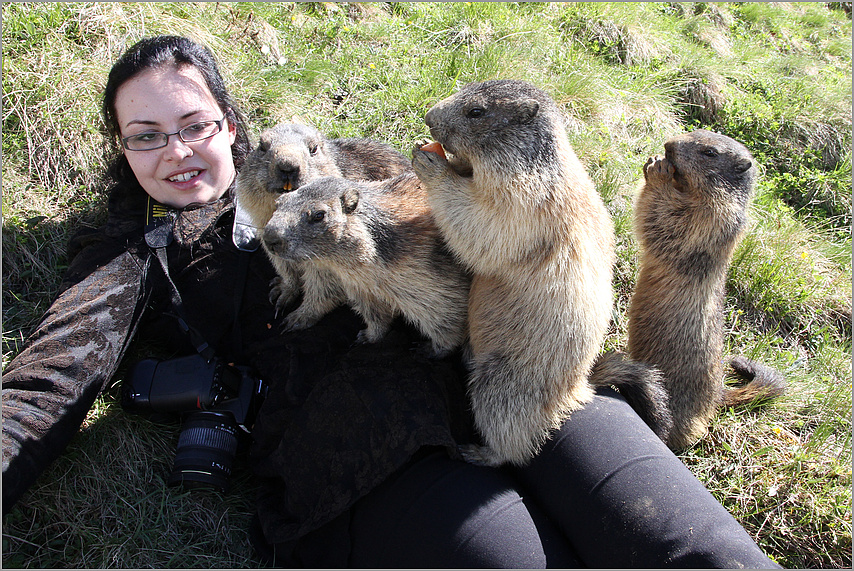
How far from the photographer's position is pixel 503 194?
2865 millimetres

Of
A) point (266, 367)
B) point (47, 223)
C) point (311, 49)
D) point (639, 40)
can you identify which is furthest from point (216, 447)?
point (639, 40)

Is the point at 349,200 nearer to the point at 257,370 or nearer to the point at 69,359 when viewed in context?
the point at 257,370

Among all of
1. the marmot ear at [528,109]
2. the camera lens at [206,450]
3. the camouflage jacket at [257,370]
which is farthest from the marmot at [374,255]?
the marmot ear at [528,109]

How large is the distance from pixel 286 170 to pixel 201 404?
139 cm

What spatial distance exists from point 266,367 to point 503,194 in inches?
62.7

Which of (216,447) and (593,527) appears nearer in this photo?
(593,527)

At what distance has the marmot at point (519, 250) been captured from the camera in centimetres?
288

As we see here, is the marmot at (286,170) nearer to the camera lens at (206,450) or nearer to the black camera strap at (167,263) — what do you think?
the black camera strap at (167,263)

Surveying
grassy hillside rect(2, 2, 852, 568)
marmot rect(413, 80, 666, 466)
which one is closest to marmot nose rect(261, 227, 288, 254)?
marmot rect(413, 80, 666, 466)

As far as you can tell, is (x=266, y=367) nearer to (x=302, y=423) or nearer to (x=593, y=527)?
(x=302, y=423)

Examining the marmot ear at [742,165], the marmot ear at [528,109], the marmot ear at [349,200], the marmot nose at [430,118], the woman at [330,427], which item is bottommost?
the woman at [330,427]

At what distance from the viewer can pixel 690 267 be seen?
11.7 feet

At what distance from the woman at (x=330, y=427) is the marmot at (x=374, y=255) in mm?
178

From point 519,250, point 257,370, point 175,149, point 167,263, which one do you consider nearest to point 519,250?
point 519,250
